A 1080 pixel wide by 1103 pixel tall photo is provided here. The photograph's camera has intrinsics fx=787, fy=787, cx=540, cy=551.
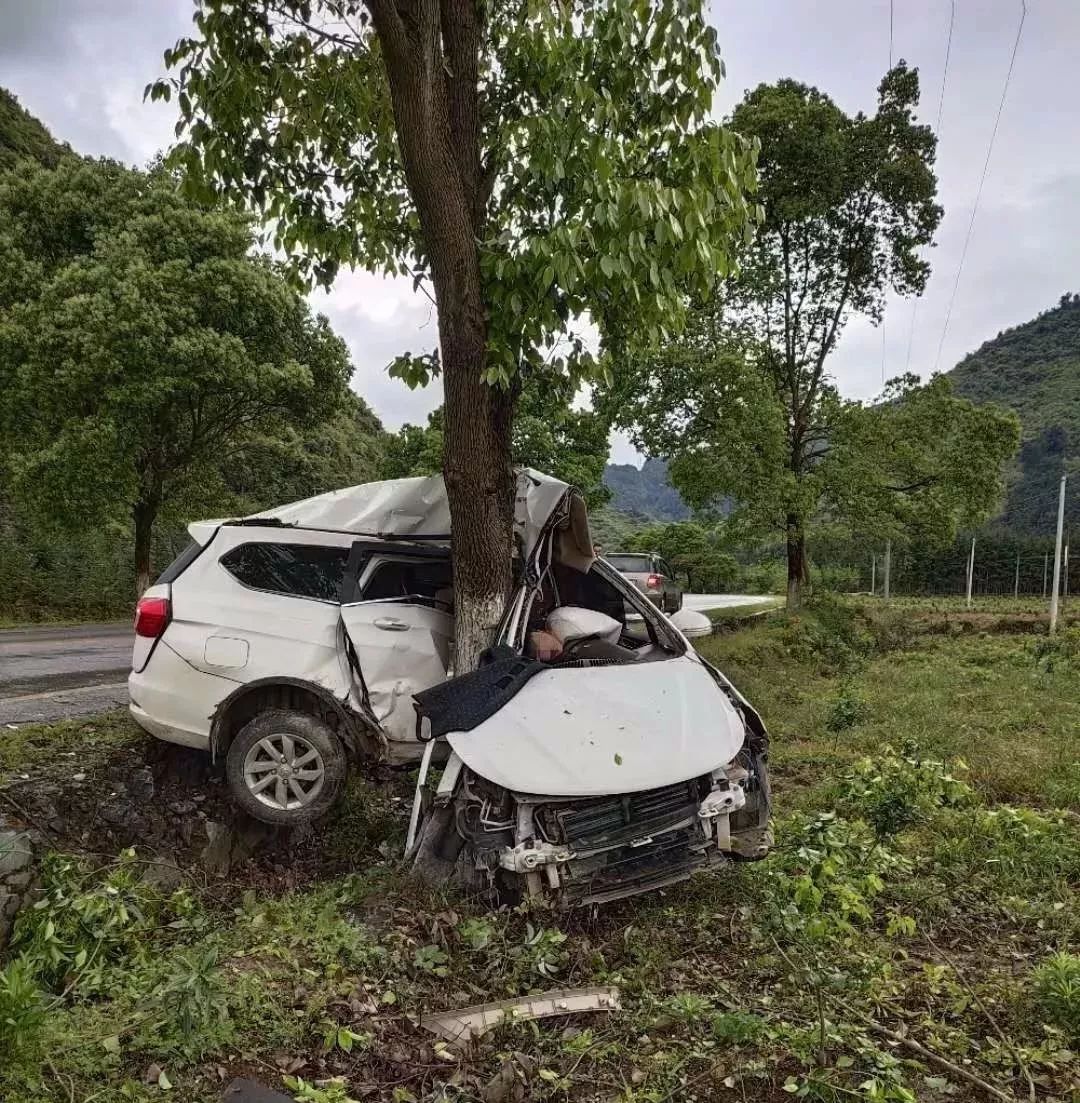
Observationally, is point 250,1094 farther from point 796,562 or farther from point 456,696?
point 796,562

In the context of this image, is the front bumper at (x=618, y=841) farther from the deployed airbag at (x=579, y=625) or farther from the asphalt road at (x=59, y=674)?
the asphalt road at (x=59, y=674)

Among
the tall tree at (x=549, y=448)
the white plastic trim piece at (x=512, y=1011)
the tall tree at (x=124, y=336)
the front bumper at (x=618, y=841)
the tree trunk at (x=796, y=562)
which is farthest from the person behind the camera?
the tall tree at (x=549, y=448)

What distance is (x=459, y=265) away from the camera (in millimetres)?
4387

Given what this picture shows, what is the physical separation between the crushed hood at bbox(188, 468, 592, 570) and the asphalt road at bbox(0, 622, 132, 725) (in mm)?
2504

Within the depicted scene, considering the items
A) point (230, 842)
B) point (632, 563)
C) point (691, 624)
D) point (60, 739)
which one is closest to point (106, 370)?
point (60, 739)

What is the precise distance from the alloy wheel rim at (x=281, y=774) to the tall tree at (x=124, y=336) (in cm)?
1070

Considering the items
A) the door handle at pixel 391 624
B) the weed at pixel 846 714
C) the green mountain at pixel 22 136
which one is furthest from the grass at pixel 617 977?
the green mountain at pixel 22 136

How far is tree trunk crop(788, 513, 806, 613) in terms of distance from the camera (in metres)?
17.4

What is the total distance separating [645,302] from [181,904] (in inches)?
151

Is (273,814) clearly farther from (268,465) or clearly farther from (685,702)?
(268,465)

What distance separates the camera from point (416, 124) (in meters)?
4.27

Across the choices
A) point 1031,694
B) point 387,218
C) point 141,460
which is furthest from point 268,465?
point 1031,694

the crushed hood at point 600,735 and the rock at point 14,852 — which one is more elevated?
the crushed hood at point 600,735

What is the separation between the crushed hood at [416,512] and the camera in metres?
5.22
